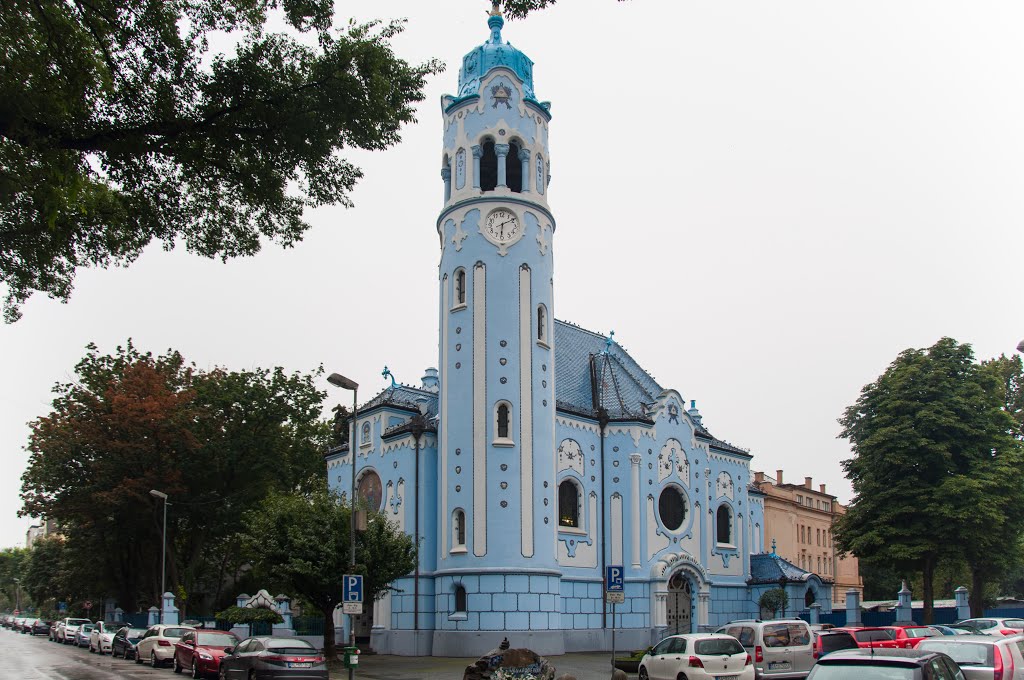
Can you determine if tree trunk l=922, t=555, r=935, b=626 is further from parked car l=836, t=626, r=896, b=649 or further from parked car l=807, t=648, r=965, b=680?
parked car l=807, t=648, r=965, b=680

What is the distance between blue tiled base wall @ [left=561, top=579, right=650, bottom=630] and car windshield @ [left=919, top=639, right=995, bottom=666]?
23426 mm

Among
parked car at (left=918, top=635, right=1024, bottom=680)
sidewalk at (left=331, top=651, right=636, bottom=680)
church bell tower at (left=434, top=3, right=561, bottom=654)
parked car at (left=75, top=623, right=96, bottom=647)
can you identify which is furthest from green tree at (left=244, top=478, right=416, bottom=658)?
parked car at (left=75, top=623, right=96, bottom=647)

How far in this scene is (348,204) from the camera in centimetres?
1648

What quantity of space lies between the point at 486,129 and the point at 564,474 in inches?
577

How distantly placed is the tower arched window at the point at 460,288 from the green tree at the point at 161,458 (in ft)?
57.0

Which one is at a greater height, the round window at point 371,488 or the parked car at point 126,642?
the round window at point 371,488

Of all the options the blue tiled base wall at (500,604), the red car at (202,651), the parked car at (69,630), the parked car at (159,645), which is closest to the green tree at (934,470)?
the blue tiled base wall at (500,604)

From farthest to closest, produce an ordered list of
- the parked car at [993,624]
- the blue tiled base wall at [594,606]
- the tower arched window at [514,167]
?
the tower arched window at [514,167], the blue tiled base wall at [594,606], the parked car at [993,624]

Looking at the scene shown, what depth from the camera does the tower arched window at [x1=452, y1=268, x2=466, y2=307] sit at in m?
39.3

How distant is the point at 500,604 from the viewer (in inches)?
1409

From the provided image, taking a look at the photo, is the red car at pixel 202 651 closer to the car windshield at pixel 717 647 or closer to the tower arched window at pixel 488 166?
the car windshield at pixel 717 647

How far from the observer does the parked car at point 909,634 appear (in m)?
25.7

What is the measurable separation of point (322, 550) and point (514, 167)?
18199 mm

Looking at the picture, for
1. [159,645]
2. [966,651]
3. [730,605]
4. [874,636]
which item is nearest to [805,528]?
[730,605]
